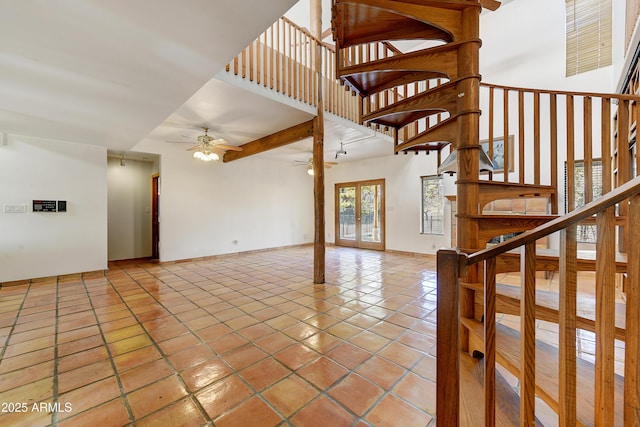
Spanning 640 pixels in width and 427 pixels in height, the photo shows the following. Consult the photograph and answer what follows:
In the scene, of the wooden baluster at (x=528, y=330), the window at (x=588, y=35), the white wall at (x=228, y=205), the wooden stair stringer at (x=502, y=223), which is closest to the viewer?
the wooden baluster at (x=528, y=330)

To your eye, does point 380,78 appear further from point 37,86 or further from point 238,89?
point 37,86

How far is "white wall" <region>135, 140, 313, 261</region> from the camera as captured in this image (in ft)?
18.3

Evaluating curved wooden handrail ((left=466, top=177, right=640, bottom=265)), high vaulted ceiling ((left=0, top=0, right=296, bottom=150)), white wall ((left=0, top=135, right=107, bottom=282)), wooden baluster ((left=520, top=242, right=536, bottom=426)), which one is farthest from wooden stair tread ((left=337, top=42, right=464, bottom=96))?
white wall ((left=0, top=135, right=107, bottom=282))

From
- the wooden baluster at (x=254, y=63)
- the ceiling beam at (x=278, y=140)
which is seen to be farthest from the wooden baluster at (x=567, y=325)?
the ceiling beam at (x=278, y=140)

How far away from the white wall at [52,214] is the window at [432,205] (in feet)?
23.0

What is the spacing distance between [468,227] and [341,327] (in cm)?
153

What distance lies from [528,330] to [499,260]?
1.05 meters

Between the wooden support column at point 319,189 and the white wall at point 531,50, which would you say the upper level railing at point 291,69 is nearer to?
the wooden support column at point 319,189

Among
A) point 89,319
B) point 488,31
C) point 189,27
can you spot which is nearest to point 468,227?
point 189,27

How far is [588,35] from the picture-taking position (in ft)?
14.2

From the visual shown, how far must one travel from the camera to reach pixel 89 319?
274 centimetres

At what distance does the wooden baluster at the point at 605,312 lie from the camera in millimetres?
827

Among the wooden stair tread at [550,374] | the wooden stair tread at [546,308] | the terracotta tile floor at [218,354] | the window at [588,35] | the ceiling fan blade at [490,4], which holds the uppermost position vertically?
the window at [588,35]

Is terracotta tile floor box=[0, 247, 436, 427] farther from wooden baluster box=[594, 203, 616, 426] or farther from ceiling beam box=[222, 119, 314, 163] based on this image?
ceiling beam box=[222, 119, 314, 163]
